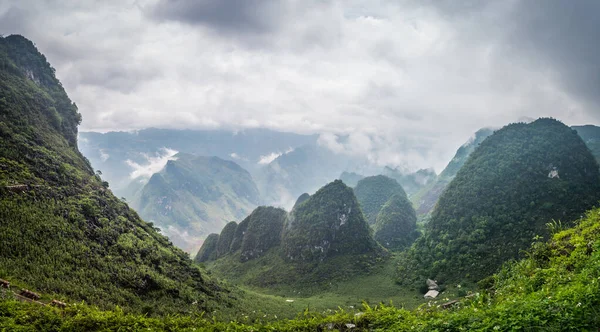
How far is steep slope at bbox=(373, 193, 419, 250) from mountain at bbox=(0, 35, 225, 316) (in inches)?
3604

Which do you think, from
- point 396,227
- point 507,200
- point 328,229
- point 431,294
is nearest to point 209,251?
point 328,229

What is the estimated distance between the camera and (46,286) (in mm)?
24312

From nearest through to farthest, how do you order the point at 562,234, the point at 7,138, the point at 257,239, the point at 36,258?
1. the point at 562,234
2. the point at 36,258
3. the point at 7,138
4. the point at 257,239

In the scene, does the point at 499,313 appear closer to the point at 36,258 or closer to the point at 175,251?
the point at 36,258

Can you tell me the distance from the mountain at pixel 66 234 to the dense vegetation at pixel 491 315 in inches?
575

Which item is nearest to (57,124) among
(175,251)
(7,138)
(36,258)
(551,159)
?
(7,138)

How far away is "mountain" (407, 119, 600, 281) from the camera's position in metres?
60.1

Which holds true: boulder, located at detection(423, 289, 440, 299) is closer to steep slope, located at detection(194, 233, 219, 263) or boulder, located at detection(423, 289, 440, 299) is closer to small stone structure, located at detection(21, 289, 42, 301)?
small stone structure, located at detection(21, 289, 42, 301)

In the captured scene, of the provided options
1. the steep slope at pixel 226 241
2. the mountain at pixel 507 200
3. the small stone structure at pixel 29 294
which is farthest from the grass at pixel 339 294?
the steep slope at pixel 226 241

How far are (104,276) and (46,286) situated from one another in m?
7.89

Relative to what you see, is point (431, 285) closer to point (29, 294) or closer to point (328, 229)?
point (328, 229)

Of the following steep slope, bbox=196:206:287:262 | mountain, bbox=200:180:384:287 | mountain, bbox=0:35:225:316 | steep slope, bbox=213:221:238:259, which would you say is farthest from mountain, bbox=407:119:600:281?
steep slope, bbox=213:221:238:259

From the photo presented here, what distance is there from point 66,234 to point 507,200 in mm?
79654

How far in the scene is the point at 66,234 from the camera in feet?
112
